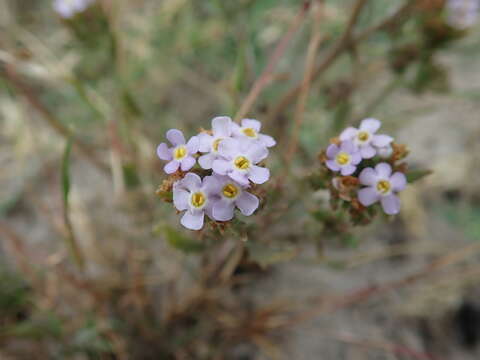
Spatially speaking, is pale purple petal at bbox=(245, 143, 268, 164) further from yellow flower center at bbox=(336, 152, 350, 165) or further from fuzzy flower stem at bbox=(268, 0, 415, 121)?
fuzzy flower stem at bbox=(268, 0, 415, 121)

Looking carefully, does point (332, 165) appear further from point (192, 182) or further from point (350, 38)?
point (350, 38)

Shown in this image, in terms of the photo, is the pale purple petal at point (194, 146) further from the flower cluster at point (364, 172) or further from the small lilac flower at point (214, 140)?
the flower cluster at point (364, 172)

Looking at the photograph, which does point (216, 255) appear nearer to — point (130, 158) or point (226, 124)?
point (130, 158)

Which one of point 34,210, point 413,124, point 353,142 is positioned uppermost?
point 413,124

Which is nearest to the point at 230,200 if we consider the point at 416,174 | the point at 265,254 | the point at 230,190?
the point at 230,190

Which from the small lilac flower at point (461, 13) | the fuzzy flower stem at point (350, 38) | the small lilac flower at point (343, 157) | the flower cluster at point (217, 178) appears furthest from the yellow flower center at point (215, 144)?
the small lilac flower at point (461, 13)

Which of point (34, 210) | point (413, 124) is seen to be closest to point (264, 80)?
point (413, 124)

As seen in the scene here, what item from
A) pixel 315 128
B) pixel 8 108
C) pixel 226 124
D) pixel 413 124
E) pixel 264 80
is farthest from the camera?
pixel 413 124

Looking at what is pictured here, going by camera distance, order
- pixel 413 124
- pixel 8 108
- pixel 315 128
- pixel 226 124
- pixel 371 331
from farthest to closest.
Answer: pixel 413 124, pixel 8 108, pixel 315 128, pixel 371 331, pixel 226 124

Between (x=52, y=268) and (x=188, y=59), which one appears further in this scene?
(x=188, y=59)
